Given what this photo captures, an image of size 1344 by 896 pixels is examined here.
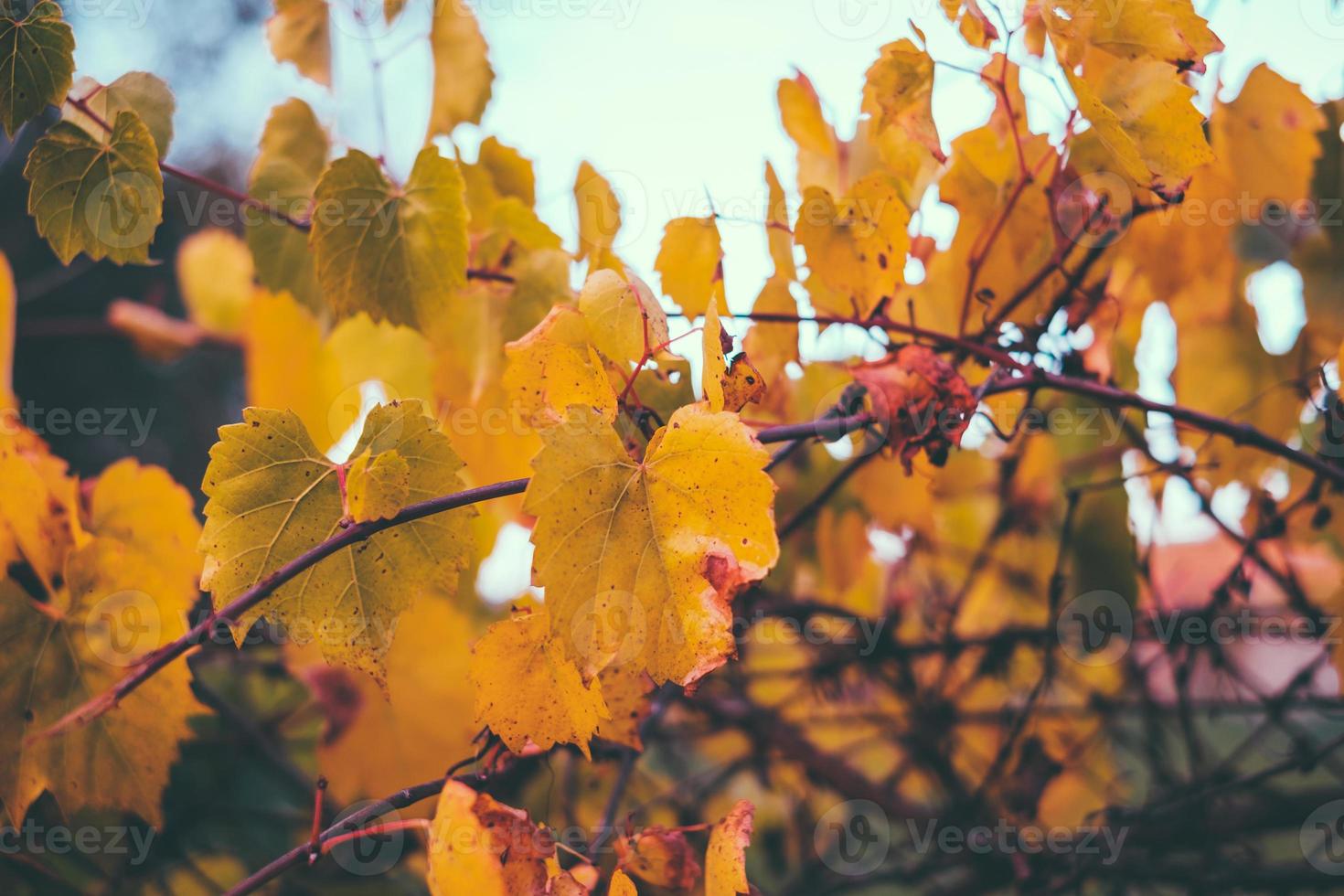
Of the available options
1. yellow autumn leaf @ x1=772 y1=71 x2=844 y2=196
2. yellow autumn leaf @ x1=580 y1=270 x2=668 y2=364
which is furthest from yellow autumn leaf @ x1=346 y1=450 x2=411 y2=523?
yellow autumn leaf @ x1=772 y1=71 x2=844 y2=196

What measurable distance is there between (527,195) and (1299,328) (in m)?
0.92

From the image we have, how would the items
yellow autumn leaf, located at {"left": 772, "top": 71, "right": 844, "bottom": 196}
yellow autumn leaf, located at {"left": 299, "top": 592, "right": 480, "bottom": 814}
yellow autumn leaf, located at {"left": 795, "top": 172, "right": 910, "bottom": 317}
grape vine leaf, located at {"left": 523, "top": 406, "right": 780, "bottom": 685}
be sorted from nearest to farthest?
grape vine leaf, located at {"left": 523, "top": 406, "right": 780, "bottom": 685}, yellow autumn leaf, located at {"left": 795, "top": 172, "right": 910, "bottom": 317}, yellow autumn leaf, located at {"left": 772, "top": 71, "right": 844, "bottom": 196}, yellow autumn leaf, located at {"left": 299, "top": 592, "right": 480, "bottom": 814}

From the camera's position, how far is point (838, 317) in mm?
795

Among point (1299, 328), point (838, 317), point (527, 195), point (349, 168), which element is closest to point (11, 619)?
point (349, 168)

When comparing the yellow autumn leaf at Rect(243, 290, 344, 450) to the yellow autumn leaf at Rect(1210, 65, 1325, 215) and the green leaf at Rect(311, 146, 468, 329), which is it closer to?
the green leaf at Rect(311, 146, 468, 329)

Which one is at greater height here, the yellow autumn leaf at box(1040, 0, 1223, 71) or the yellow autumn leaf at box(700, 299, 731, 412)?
the yellow autumn leaf at box(1040, 0, 1223, 71)

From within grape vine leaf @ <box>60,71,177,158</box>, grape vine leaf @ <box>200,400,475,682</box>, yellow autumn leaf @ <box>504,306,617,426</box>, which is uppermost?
grape vine leaf @ <box>60,71,177,158</box>

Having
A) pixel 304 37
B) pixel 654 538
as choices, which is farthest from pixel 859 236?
pixel 304 37

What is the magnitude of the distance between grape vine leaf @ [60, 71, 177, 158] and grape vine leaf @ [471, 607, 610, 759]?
524mm

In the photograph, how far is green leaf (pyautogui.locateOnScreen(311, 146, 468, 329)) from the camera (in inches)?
30.8

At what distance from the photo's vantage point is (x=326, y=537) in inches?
24.4

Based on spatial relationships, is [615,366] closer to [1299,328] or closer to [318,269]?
[318,269]

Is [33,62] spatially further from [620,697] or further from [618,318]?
[620,697]

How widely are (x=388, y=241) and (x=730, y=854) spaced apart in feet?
1.85
